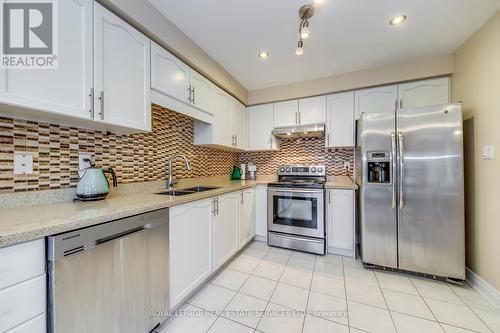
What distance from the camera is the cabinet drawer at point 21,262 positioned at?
2.26ft

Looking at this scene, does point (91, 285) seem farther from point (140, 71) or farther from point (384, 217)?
point (384, 217)

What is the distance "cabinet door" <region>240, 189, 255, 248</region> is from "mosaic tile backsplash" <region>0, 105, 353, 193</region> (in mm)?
659

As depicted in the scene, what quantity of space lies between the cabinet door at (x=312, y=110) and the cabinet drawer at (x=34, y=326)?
293 centimetres

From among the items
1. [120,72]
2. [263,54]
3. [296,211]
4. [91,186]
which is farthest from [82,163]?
[296,211]

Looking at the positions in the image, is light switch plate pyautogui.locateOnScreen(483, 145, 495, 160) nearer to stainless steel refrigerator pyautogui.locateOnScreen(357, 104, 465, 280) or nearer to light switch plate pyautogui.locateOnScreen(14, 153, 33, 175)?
stainless steel refrigerator pyautogui.locateOnScreen(357, 104, 465, 280)

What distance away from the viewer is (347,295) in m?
1.67

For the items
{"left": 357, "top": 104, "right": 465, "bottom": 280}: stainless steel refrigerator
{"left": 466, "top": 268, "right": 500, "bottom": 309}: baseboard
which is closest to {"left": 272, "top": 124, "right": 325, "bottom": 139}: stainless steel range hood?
{"left": 357, "top": 104, "right": 465, "bottom": 280}: stainless steel refrigerator

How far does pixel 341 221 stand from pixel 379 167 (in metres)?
0.78

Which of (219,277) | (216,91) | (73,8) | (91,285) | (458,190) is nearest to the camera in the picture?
(91,285)

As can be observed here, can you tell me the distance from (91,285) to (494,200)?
2856mm

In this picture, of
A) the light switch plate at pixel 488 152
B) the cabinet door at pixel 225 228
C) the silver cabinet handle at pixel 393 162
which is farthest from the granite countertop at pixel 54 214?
the light switch plate at pixel 488 152

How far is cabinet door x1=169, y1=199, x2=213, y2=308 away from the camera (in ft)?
4.61

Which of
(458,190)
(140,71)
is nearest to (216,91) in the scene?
(140,71)

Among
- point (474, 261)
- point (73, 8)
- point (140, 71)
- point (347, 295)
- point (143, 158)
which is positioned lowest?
point (347, 295)
